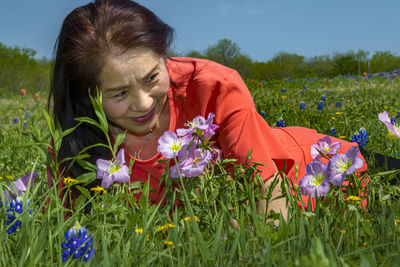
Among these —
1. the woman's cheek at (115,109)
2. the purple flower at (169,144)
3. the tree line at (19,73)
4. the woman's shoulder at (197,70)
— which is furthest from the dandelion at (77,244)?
the tree line at (19,73)

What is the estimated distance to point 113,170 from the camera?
169 centimetres

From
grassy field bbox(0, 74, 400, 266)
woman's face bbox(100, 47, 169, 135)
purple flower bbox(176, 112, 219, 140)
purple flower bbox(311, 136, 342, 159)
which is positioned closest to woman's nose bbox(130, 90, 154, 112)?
woman's face bbox(100, 47, 169, 135)

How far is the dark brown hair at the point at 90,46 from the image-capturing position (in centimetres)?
230

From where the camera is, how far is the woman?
7.25ft

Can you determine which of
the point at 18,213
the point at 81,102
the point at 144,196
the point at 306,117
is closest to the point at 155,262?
the point at 144,196

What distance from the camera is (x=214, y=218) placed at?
1629 mm

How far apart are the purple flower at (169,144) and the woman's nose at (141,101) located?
1.83 ft

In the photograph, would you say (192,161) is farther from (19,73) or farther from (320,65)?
(320,65)

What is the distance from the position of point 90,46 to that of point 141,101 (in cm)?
43

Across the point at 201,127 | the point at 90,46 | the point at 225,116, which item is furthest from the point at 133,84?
the point at 201,127

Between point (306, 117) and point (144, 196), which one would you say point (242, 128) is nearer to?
point (144, 196)

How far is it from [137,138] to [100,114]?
1287 mm

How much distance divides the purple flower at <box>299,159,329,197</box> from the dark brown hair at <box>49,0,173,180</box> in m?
1.13

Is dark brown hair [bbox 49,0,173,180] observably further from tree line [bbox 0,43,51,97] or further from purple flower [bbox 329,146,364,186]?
tree line [bbox 0,43,51,97]
